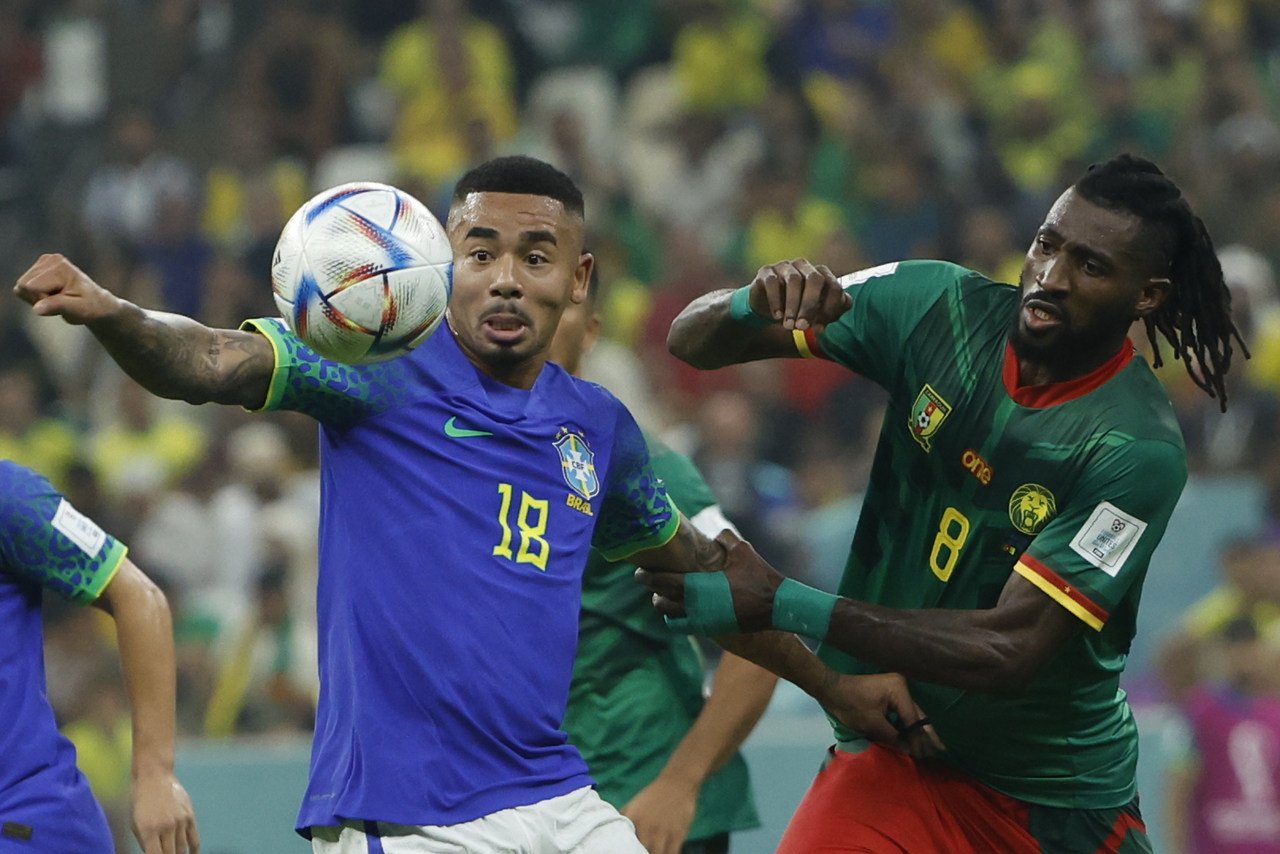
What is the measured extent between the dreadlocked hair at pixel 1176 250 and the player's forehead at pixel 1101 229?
0.07 ft

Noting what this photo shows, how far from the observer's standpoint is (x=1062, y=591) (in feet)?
14.9

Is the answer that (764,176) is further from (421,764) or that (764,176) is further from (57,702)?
(421,764)

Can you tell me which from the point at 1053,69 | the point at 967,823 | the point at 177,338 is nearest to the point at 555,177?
the point at 177,338

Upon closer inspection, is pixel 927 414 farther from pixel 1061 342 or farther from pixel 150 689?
pixel 150 689

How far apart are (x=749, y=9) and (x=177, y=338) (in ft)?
33.8

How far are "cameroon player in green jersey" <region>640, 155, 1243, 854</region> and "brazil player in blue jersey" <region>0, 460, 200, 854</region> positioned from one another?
125 cm

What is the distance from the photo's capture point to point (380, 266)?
3.88 metres

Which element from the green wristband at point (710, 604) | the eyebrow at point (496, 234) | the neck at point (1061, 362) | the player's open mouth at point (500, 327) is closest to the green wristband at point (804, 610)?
the green wristband at point (710, 604)

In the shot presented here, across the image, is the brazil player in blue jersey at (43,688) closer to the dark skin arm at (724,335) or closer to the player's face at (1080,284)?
the dark skin arm at (724,335)

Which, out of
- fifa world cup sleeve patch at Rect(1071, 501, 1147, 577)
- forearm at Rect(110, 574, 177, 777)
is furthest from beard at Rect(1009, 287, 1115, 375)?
forearm at Rect(110, 574, 177, 777)

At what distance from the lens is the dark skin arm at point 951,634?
4527 mm

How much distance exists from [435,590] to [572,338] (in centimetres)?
170

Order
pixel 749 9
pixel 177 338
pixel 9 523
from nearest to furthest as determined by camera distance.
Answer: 1. pixel 177 338
2. pixel 9 523
3. pixel 749 9

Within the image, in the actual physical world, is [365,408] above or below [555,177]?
below
